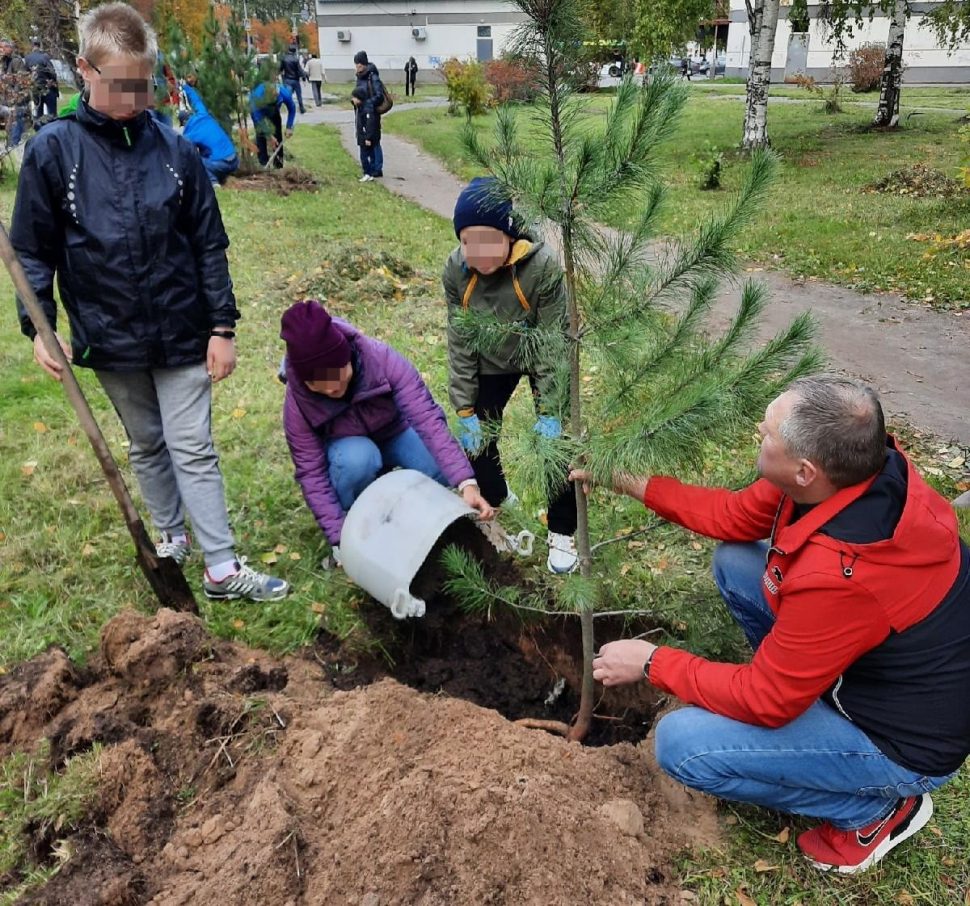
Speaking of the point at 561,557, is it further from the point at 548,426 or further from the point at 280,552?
the point at 280,552

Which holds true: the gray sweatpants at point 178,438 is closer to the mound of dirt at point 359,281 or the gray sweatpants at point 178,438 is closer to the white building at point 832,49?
the mound of dirt at point 359,281

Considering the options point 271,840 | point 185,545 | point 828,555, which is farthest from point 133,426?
point 828,555

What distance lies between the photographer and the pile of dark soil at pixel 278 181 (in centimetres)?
1150

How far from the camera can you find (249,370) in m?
5.27

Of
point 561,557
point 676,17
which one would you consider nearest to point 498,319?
point 561,557

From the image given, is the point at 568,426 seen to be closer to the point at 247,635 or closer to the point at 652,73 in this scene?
the point at 652,73

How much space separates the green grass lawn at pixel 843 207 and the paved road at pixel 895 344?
13.4 inches

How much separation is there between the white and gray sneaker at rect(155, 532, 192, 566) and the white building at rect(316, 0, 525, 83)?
123 feet

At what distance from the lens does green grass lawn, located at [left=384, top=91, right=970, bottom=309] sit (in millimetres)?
3150

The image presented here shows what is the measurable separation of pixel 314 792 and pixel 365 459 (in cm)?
128

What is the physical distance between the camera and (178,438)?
274 cm

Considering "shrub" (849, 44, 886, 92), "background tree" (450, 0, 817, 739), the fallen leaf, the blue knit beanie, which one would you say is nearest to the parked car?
"shrub" (849, 44, 886, 92)

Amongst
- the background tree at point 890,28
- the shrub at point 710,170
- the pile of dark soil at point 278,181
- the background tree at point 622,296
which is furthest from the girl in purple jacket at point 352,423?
the background tree at point 890,28

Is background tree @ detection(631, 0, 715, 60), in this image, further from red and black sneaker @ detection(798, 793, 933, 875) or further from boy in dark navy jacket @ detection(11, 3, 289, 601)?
red and black sneaker @ detection(798, 793, 933, 875)
